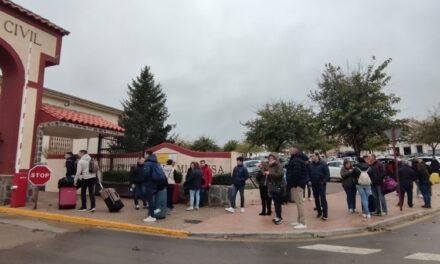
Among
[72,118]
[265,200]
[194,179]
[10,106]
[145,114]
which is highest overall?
[145,114]

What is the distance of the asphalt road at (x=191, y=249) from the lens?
693cm

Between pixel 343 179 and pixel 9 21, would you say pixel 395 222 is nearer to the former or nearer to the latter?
pixel 343 179

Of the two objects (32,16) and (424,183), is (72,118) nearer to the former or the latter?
(32,16)

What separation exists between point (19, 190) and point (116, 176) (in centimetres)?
470

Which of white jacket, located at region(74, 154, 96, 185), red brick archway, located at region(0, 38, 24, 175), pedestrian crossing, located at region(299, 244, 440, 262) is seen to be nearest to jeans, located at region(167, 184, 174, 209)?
white jacket, located at region(74, 154, 96, 185)

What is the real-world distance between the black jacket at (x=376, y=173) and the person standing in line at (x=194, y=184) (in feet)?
16.9

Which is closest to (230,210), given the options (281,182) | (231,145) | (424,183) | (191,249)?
(281,182)

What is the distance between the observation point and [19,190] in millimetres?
13023

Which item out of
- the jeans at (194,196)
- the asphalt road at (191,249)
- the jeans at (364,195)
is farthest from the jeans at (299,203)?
the jeans at (194,196)

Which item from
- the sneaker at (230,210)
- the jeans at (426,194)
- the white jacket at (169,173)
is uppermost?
the white jacket at (169,173)

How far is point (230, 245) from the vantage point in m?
8.55

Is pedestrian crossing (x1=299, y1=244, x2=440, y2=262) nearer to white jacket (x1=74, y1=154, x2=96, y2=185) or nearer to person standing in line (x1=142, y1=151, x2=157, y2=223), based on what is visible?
person standing in line (x1=142, y1=151, x2=157, y2=223)

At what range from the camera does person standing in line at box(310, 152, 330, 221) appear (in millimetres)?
11531

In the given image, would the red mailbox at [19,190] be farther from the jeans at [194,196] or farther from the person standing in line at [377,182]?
the person standing in line at [377,182]
